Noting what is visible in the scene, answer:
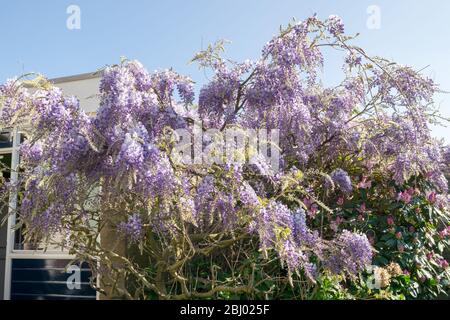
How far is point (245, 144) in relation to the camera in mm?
3871

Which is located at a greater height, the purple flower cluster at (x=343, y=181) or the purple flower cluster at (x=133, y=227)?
the purple flower cluster at (x=343, y=181)

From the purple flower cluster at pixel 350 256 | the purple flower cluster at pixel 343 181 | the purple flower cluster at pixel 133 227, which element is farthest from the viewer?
the purple flower cluster at pixel 343 181

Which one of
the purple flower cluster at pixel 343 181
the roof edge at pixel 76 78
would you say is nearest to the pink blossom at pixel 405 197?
the purple flower cluster at pixel 343 181

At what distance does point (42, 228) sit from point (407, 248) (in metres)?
3.17

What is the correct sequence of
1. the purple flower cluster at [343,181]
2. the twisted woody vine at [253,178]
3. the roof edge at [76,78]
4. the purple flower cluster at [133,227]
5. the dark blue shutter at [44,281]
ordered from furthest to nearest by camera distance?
the roof edge at [76,78] < the dark blue shutter at [44,281] < the purple flower cluster at [343,181] < the purple flower cluster at [133,227] < the twisted woody vine at [253,178]

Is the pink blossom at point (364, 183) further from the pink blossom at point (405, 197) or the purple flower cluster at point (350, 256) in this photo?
the purple flower cluster at point (350, 256)

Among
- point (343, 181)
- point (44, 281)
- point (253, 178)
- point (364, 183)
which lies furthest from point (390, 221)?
point (44, 281)

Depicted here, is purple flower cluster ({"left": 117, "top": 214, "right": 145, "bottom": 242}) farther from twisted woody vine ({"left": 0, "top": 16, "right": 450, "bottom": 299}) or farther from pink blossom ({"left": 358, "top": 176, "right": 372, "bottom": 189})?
pink blossom ({"left": 358, "top": 176, "right": 372, "bottom": 189})

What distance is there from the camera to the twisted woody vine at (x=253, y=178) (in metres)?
3.33

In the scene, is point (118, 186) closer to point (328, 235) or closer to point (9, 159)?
point (328, 235)

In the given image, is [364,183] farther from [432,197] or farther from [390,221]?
[432,197]

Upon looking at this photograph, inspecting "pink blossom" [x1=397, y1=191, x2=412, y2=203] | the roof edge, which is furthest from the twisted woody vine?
the roof edge

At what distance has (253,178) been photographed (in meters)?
4.21
